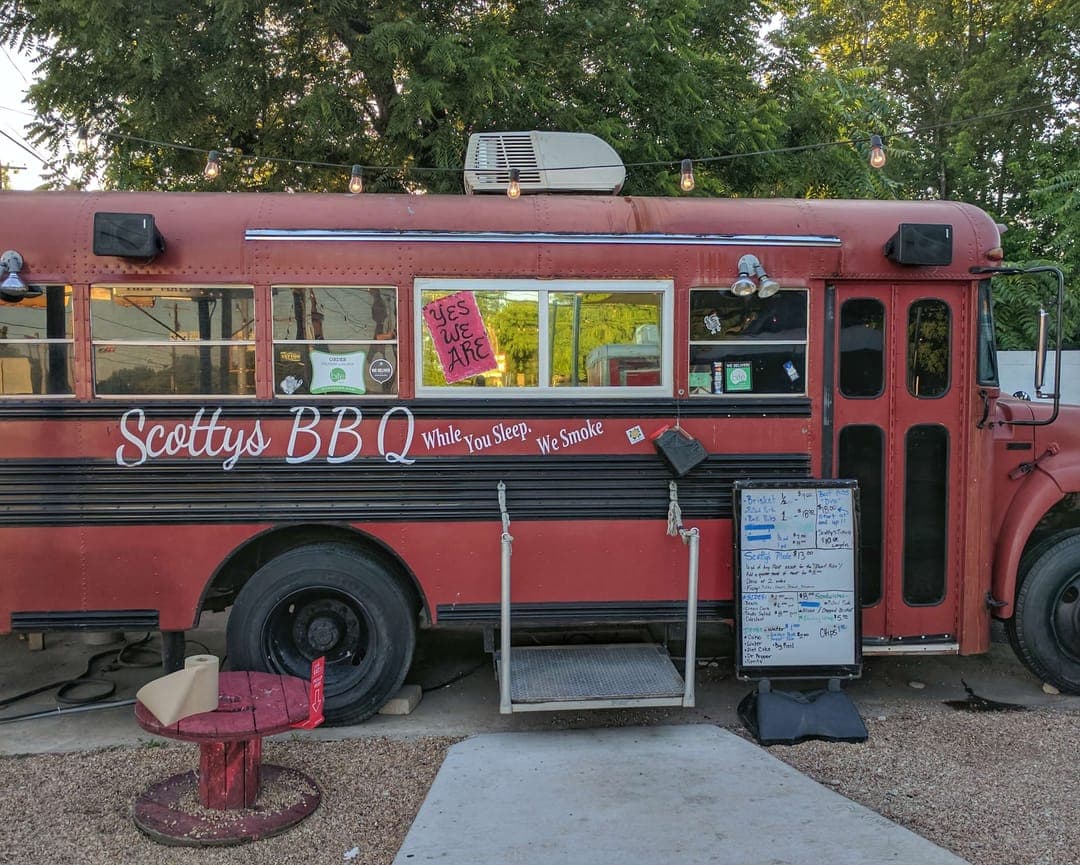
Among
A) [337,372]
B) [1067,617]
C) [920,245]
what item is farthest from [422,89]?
[1067,617]

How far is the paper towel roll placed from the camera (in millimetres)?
3553

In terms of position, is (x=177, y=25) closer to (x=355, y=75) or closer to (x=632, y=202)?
(x=355, y=75)

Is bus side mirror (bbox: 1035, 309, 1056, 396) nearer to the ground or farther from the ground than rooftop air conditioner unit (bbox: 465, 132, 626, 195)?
nearer to the ground

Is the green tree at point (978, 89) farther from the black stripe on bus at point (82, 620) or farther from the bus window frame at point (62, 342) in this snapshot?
the black stripe on bus at point (82, 620)

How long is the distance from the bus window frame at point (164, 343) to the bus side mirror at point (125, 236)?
0.60ft

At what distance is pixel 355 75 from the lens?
843cm

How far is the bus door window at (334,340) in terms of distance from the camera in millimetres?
4684

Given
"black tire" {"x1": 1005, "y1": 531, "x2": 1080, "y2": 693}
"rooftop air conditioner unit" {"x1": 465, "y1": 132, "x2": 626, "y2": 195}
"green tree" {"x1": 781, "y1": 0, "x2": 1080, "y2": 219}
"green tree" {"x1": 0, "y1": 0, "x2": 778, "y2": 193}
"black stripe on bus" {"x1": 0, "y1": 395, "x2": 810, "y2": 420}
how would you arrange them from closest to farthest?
"black stripe on bus" {"x1": 0, "y1": 395, "x2": 810, "y2": 420}
"black tire" {"x1": 1005, "y1": 531, "x2": 1080, "y2": 693}
"rooftop air conditioner unit" {"x1": 465, "y1": 132, "x2": 626, "y2": 195}
"green tree" {"x1": 0, "y1": 0, "x2": 778, "y2": 193}
"green tree" {"x1": 781, "y1": 0, "x2": 1080, "y2": 219}

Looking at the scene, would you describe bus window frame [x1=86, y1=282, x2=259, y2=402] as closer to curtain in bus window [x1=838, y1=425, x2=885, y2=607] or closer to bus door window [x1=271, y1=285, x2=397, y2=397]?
bus door window [x1=271, y1=285, x2=397, y2=397]

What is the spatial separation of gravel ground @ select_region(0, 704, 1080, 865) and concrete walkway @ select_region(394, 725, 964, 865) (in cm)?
21

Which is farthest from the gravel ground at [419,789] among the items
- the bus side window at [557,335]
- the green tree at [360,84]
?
the green tree at [360,84]

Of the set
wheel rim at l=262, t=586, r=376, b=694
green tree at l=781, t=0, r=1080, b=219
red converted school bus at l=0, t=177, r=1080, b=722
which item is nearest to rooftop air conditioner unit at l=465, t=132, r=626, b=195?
red converted school bus at l=0, t=177, r=1080, b=722

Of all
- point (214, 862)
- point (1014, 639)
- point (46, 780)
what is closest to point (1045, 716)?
point (1014, 639)

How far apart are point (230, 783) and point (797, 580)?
3.12 m
